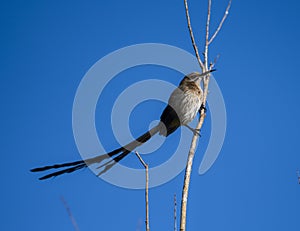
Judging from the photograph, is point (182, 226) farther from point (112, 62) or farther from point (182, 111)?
point (112, 62)

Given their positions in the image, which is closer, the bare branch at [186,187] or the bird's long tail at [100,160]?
the bare branch at [186,187]

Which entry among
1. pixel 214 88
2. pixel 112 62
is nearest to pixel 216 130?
pixel 214 88

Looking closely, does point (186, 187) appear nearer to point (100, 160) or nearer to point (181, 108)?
point (100, 160)

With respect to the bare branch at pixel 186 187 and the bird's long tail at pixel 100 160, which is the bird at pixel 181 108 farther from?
the bare branch at pixel 186 187

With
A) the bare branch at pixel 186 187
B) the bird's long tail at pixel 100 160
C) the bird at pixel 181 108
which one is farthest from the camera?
the bird at pixel 181 108

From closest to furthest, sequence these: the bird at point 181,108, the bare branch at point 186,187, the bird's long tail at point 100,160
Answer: the bare branch at point 186,187, the bird's long tail at point 100,160, the bird at point 181,108

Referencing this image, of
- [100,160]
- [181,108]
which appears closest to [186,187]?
[100,160]

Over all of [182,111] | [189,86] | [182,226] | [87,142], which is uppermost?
[189,86]

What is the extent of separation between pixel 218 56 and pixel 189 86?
1502 mm

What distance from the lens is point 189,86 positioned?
592 cm

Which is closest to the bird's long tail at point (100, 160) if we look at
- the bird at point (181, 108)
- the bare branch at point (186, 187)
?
the bird at point (181, 108)

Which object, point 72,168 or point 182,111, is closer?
point 72,168

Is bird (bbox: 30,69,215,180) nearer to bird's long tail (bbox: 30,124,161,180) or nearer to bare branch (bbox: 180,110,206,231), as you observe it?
bird's long tail (bbox: 30,124,161,180)

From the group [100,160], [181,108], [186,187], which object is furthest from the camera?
[181,108]
